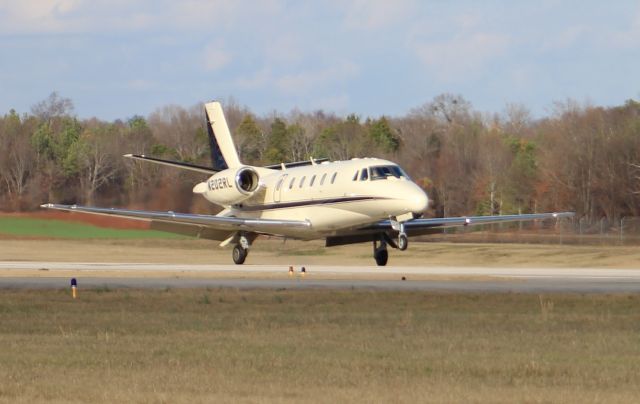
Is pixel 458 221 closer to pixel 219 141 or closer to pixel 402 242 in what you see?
pixel 402 242

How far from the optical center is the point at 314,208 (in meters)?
38.7

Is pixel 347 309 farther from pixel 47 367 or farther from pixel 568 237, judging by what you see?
pixel 568 237

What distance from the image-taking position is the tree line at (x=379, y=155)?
197ft

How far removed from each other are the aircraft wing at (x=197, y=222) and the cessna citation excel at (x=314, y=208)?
3cm

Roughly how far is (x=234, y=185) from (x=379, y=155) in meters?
57.0

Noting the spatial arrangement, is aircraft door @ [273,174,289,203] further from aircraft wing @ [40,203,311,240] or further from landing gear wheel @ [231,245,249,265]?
landing gear wheel @ [231,245,249,265]

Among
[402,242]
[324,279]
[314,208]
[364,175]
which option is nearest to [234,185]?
[314,208]

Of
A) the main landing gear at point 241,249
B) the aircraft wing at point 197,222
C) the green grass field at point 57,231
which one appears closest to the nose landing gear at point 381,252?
the aircraft wing at point 197,222

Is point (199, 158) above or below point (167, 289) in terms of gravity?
above

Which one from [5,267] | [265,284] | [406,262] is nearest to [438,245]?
[406,262]

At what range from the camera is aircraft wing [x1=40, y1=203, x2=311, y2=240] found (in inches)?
1522

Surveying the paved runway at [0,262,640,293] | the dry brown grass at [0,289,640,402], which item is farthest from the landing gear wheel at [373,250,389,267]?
the dry brown grass at [0,289,640,402]

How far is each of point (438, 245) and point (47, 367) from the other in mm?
40301

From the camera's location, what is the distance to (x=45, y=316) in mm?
20281
